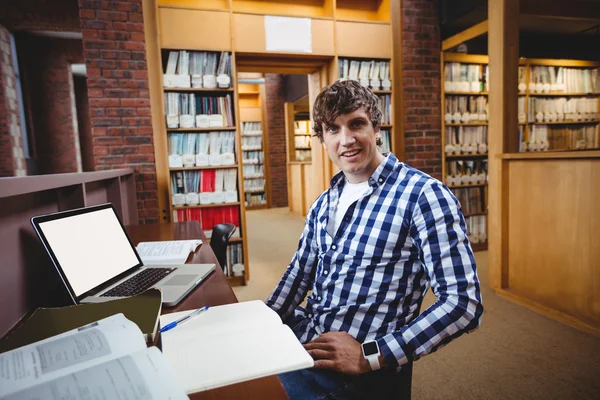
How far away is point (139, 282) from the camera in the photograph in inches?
44.9

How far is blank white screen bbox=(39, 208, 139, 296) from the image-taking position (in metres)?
0.98

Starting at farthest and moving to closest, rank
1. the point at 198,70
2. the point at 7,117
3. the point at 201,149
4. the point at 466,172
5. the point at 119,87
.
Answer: the point at 7,117, the point at 466,172, the point at 201,149, the point at 198,70, the point at 119,87

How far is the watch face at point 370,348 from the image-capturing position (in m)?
0.88

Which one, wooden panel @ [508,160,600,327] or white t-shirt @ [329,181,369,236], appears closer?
white t-shirt @ [329,181,369,236]

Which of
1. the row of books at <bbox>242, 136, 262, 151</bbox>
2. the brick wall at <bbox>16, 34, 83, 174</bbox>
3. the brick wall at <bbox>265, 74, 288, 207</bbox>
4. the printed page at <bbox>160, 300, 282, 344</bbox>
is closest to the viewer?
the printed page at <bbox>160, 300, 282, 344</bbox>

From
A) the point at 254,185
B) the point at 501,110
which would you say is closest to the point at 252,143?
the point at 254,185

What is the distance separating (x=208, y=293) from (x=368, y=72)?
330 centimetres

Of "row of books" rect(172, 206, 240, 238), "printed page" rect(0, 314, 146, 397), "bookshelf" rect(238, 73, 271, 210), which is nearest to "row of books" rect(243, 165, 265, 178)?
"bookshelf" rect(238, 73, 271, 210)

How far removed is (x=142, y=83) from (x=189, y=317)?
295 centimetres

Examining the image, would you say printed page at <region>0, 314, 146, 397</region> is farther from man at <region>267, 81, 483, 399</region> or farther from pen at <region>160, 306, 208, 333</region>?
man at <region>267, 81, 483, 399</region>

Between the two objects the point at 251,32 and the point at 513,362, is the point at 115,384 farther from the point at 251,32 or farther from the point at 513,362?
the point at 251,32

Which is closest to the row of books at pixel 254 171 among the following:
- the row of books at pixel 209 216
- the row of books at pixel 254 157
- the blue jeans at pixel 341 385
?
the row of books at pixel 254 157

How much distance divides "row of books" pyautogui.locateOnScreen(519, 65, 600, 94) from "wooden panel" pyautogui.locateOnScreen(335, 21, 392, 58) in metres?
2.15

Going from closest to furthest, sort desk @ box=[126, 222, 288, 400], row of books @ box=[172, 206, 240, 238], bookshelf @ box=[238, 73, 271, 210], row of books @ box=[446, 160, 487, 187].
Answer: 1. desk @ box=[126, 222, 288, 400]
2. row of books @ box=[172, 206, 240, 238]
3. row of books @ box=[446, 160, 487, 187]
4. bookshelf @ box=[238, 73, 271, 210]
